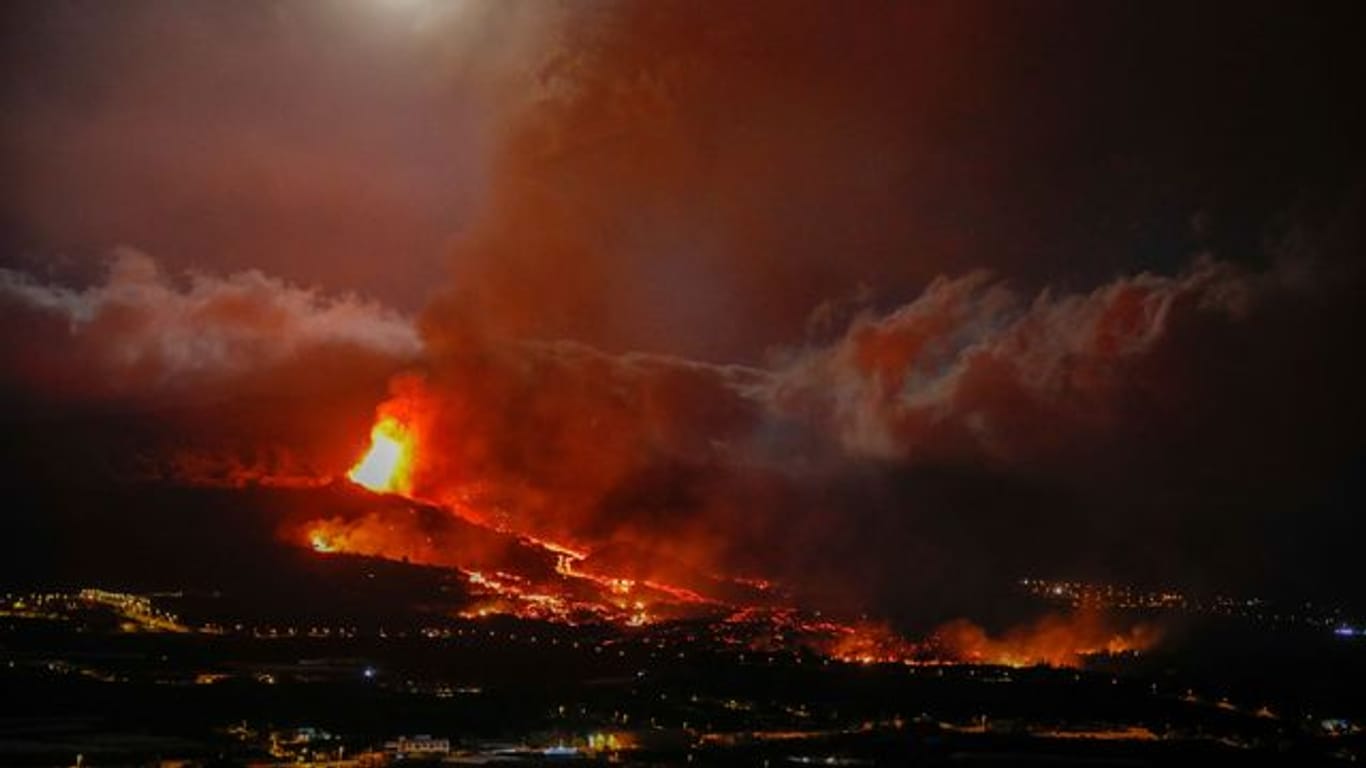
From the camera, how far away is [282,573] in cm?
14838

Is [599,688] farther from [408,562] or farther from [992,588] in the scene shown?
[992,588]

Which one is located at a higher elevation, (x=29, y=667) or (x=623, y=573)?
(x=623, y=573)

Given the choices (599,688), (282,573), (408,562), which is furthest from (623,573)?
(599,688)

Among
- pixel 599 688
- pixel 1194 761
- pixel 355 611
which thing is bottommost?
pixel 1194 761

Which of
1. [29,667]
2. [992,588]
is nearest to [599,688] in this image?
[29,667]

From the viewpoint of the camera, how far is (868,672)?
408 feet

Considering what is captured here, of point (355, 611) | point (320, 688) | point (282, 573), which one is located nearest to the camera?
point (320, 688)

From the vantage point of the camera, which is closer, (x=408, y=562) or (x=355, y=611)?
(x=355, y=611)

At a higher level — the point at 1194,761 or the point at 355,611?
the point at 355,611

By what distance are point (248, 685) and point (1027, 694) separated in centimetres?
5573

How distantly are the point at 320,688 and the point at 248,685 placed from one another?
4.85 metres

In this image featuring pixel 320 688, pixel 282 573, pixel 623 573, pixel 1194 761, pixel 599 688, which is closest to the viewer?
pixel 1194 761

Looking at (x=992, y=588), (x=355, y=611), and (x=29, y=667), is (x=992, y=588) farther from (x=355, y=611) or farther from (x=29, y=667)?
(x=29, y=667)

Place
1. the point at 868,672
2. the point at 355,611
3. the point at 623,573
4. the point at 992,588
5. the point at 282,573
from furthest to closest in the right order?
the point at 992,588 → the point at 623,573 → the point at 282,573 → the point at 355,611 → the point at 868,672
